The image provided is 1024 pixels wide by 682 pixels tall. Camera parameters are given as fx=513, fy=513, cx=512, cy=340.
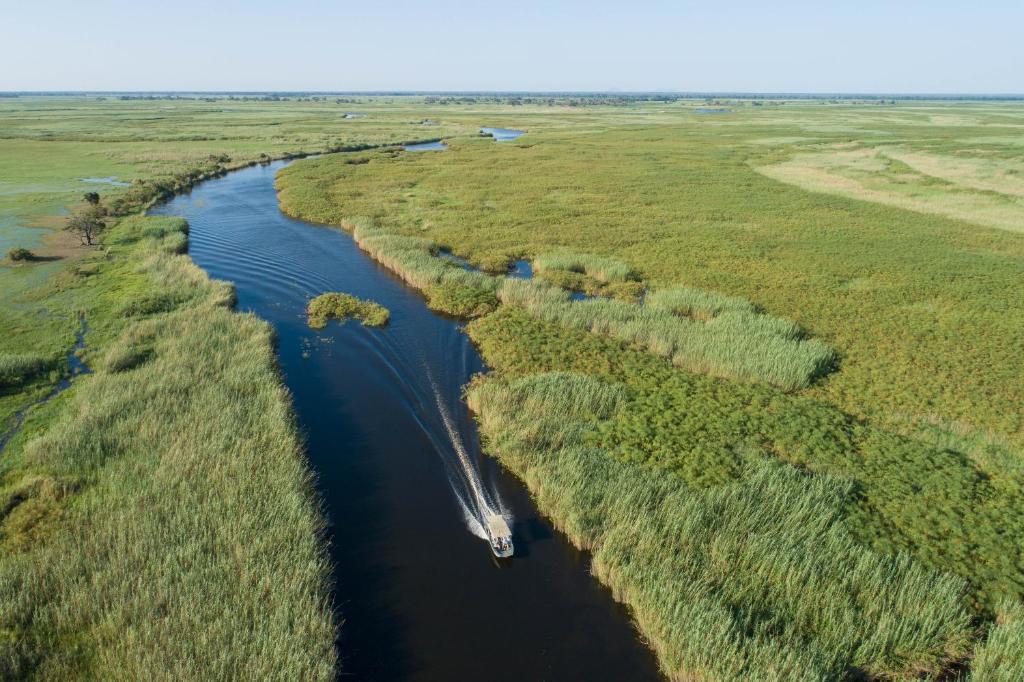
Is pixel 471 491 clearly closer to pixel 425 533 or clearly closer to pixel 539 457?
pixel 425 533

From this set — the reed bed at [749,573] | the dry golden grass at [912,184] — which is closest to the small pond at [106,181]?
the reed bed at [749,573]

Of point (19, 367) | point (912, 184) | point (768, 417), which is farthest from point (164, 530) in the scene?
point (912, 184)

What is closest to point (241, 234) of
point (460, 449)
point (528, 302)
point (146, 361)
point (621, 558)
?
point (146, 361)

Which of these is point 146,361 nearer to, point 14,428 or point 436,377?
point 14,428

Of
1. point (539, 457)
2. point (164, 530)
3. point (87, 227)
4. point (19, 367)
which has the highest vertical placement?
Result: point (87, 227)

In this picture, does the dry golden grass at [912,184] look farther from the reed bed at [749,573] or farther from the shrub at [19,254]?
the shrub at [19,254]

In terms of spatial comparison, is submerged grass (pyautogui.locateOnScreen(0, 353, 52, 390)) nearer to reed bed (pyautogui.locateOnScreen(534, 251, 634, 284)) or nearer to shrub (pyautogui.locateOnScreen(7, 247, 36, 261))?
shrub (pyautogui.locateOnScreen(7, 247, 36, 261))

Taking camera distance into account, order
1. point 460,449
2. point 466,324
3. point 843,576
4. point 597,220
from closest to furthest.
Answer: point 843,576 < point 460,449 < point 466,324 < point 597,220
